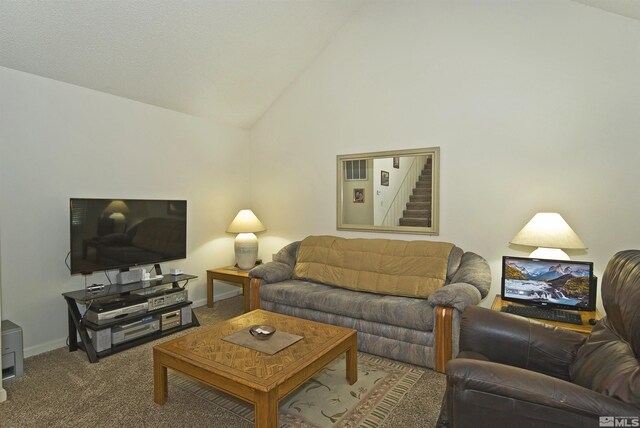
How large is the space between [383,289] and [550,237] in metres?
1.48

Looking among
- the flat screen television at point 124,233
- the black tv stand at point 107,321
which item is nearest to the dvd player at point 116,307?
the black tv stand at point 107,321

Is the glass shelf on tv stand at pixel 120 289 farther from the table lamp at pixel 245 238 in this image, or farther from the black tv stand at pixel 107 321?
the table lamp at pixel 245 238

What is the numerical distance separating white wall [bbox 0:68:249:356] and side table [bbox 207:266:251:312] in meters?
0.37

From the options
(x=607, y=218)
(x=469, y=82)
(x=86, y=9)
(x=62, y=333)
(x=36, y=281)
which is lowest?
(x=62, y=333)

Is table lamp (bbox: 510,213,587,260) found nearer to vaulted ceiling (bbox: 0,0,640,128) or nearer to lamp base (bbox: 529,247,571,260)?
lamp base (bbox: 529,247,571,260)

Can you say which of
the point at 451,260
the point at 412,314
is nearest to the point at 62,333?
the point at 412,314

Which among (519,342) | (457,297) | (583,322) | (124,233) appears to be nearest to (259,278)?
(124,233)

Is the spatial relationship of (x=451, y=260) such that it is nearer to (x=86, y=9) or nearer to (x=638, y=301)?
(x=638, y=301)

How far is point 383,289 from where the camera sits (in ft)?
11.4

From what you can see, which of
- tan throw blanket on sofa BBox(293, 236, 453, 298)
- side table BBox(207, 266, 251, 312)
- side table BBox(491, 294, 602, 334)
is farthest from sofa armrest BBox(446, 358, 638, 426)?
side table BBox(207, 266, 251, 312)

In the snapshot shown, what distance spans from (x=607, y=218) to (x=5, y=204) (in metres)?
5.02

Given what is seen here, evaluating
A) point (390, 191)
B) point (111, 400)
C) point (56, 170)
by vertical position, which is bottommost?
point (111, 400)

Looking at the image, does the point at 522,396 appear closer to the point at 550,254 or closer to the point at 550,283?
the point at 550,283

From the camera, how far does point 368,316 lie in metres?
3.12
